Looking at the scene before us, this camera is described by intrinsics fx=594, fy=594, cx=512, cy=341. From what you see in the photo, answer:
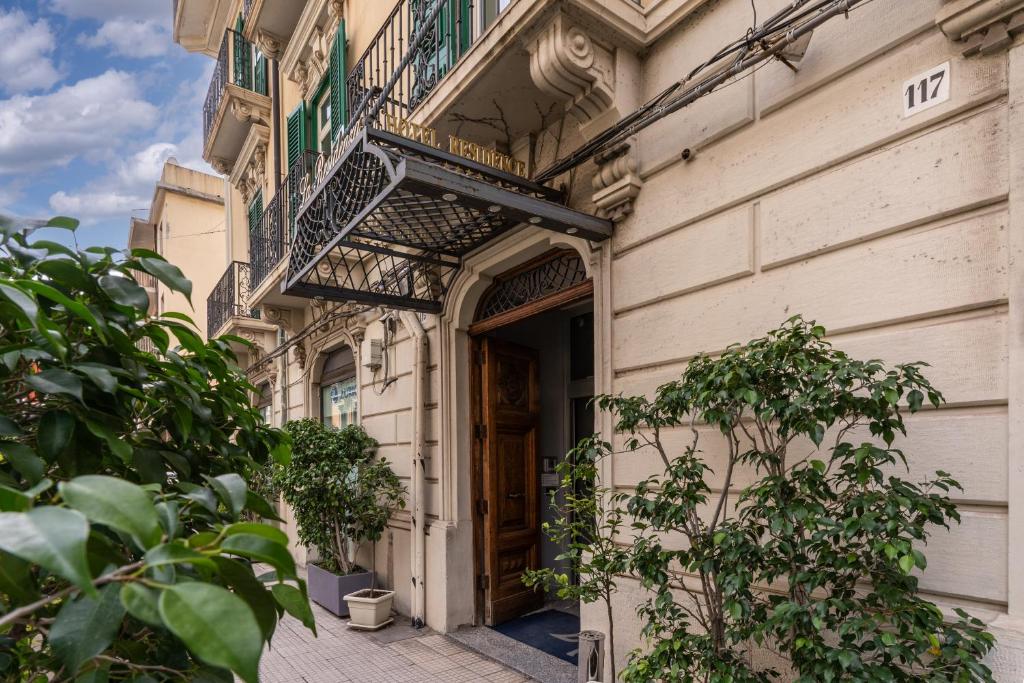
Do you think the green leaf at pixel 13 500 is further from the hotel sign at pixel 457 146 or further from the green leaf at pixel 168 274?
the hotel sign at pixel 457 146

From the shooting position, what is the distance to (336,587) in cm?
653

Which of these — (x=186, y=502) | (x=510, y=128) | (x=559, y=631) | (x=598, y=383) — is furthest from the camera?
(x=559, y=631)

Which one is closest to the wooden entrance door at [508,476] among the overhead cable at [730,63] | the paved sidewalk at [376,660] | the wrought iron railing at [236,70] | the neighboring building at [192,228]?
the paved sidewalk at [376,660]

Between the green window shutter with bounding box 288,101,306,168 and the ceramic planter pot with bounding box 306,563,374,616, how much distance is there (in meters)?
6.42

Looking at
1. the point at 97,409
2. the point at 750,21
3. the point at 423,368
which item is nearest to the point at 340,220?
the point at 423,368

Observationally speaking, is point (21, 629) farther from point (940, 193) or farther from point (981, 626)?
point (940, 193)

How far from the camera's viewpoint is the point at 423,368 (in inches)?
242

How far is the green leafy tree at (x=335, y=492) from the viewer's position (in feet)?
20.7

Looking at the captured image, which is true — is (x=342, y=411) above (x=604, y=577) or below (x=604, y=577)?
above

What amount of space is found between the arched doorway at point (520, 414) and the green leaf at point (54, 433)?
13.0ft

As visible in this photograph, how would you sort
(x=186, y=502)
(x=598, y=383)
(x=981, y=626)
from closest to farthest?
(x=186, y=502), (x=981, y=626), (x=598, y=383)

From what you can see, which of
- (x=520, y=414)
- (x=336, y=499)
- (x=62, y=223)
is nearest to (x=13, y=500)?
(x=62, y=223)

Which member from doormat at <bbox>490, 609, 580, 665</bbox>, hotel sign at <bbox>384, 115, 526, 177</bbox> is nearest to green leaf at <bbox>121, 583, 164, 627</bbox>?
hotel sign at <bbox>384, 115, 526, 177</bbox>

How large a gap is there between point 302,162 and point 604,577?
6.88 metres
